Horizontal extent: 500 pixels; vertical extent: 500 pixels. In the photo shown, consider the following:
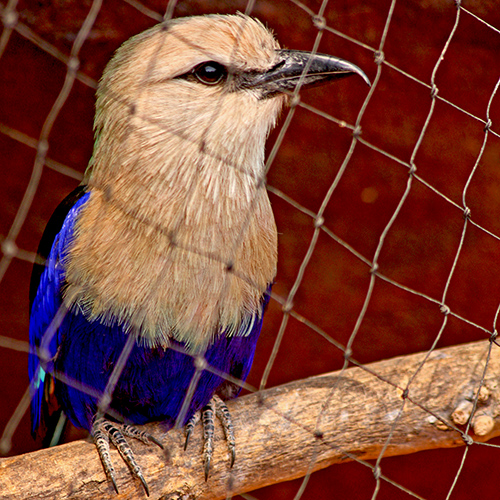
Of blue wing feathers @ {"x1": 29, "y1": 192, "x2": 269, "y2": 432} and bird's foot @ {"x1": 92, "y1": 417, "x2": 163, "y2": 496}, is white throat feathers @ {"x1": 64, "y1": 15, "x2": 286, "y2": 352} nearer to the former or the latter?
blue wing feathers @ {"x1": 29, "y1": 192, "x2": 269, "y2": 432}

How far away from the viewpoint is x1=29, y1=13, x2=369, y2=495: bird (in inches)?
70.0

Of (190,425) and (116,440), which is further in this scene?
(190,425)

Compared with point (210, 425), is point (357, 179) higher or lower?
higher

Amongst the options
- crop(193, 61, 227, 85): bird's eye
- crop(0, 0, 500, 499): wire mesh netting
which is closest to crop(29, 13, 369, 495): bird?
crop(193, 61, 227, 85): bird's eye

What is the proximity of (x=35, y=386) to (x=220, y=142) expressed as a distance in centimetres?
104

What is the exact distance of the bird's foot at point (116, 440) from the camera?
1.74m

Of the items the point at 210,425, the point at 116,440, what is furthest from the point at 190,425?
the point at 116,440

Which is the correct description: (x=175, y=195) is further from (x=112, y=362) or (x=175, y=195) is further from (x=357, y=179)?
(x=357, y=179)

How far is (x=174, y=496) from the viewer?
1776 millimetres

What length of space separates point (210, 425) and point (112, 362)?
0.33 meters

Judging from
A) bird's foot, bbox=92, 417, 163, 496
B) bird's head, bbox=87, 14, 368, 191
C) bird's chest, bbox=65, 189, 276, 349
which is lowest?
bird's foot, bbox=92, 417, 163, 496

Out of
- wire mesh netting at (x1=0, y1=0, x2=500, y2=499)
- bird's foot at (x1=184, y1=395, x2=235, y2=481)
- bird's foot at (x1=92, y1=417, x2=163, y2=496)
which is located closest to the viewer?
bird's foot at (x1=92, y1=417, x2=163, y2=496)

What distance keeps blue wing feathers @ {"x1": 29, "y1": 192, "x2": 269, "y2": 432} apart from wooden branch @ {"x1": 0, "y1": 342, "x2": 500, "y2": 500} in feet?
0.33

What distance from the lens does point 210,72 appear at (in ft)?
5.94
